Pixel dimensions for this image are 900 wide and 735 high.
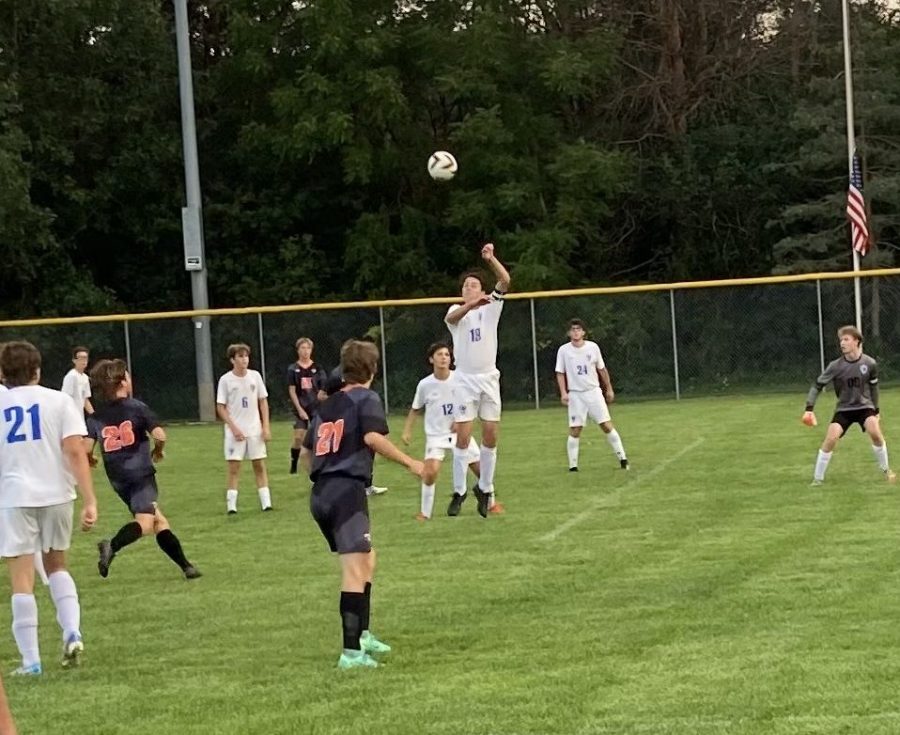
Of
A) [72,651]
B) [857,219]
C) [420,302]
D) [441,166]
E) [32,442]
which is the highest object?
[441,166]

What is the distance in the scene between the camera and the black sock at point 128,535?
39.2 feet

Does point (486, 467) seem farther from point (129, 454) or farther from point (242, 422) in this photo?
point (129, 454)

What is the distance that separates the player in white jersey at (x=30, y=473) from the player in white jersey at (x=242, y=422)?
7932 millimetres

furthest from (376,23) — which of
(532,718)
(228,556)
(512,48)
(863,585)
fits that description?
(532,718)

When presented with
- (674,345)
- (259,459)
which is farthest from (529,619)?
(674,345)

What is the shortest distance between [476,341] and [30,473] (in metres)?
6.95

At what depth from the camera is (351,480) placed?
8.63 m

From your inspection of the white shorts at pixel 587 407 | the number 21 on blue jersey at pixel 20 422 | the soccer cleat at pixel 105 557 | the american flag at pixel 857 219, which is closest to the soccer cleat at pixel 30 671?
the number 21 on blue jersey at pixel 20 422

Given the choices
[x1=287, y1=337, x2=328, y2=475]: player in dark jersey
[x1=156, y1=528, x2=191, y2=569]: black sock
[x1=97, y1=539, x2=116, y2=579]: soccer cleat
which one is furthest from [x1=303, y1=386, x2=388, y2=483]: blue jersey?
[x1=287, y1=337, x2=328, y2=475]: player in dark jersey

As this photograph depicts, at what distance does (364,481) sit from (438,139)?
116ft

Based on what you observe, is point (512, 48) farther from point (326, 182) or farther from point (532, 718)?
point (532, 718)

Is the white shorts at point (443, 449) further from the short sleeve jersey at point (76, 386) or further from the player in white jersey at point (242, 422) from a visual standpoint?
the short sleeve jersey at point (76, 386)

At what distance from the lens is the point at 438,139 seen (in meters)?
43.3

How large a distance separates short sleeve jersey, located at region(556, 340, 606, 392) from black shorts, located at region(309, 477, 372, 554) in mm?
11029
